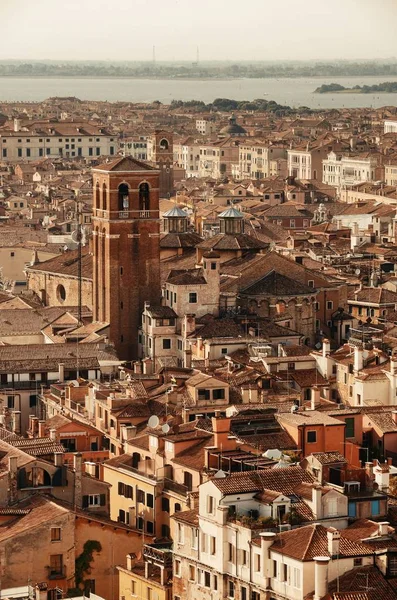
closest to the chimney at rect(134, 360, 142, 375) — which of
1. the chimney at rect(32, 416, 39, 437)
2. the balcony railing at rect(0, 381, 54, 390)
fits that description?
the balcony railing at rect(0, 381, 54, 390)

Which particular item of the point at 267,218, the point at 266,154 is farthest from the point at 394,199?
the point at 266,154

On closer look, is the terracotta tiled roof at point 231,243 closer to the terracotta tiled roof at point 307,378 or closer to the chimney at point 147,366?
the chimney at point 147,366

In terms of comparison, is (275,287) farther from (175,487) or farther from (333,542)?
(333,542)

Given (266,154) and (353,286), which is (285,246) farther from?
(266,154)

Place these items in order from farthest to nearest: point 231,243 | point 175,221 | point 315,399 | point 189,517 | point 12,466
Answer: point 175,221 → point 231,243 → point 315,399 → point 12,466 → point 189,517

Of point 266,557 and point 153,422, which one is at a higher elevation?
point 266,557

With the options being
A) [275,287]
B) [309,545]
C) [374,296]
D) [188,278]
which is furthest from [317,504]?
[374,296]
